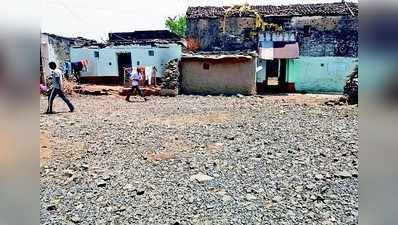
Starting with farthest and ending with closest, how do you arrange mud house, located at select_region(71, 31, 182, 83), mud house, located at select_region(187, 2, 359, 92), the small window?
the small window, mud house, located at select_region(187, 2, 359, 92), mud house, located at select_region(71, 31, 182, 83)

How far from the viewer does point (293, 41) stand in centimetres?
1941

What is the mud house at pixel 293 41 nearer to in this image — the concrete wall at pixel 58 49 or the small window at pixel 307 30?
the small window at pixel 307 30

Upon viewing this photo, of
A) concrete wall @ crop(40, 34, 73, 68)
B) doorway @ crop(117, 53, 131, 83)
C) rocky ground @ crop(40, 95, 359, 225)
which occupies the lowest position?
rocky ground @ crop(40, 95, 359, 225)

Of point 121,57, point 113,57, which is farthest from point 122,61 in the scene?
point 113,57

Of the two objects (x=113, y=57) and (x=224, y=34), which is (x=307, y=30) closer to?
(x=224, y=34)

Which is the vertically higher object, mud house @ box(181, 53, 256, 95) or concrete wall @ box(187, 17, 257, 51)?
concrete wall @ box(187, 17, 257, 51)

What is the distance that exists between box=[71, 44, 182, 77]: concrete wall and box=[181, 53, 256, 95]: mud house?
2.03 meters

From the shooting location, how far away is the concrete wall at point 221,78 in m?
16.0

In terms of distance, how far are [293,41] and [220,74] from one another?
5.39 m

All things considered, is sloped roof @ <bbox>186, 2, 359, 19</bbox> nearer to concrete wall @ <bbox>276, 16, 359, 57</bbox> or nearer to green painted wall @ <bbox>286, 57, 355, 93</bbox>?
concrete wall @ <bbox>276, 16, 359, 57</bbox>

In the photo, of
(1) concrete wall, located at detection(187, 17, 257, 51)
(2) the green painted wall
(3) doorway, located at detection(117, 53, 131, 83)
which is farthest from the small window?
(3) doorway, located at detection(117, 53, 131, 83)

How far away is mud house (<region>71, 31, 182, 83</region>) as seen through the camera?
18.1 m
